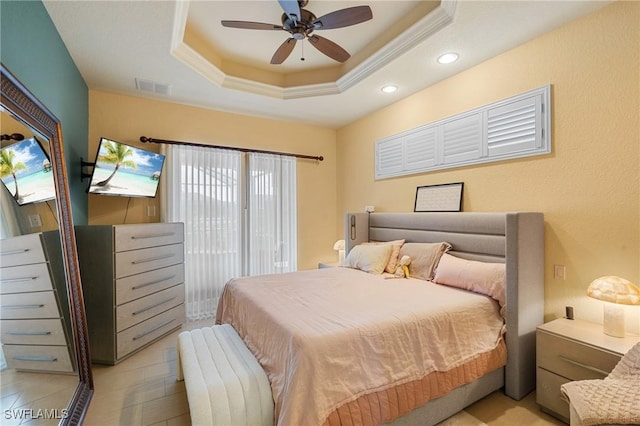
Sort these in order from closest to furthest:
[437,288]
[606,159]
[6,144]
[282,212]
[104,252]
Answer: [6,144] → [606,159] → [437,288] → [104,252] → [282,212]

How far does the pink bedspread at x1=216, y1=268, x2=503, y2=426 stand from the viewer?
1.36 metres

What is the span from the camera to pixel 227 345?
1.87 meters

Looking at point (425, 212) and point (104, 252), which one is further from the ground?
point (425, 212)

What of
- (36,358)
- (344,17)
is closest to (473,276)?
(344,17)

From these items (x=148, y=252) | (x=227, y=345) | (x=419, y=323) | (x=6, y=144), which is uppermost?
(x=6, y=144)

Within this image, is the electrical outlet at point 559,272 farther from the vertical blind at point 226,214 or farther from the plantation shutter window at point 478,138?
the vertical blind at point 226,214

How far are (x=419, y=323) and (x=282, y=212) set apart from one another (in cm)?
285

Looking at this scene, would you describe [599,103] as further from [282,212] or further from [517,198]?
[282,212]

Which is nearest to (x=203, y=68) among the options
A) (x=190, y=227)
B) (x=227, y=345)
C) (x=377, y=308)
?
(x=190, y=227)

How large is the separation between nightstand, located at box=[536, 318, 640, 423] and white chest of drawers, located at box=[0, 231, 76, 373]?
9.91 ft

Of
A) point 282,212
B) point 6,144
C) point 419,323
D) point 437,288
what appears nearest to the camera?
point 6,144

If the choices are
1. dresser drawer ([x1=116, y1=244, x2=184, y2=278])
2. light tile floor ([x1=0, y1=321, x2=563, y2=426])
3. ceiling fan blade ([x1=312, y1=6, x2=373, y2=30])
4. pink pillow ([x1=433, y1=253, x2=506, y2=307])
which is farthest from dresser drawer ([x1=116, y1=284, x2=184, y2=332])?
ceiling fan blade ([x1=312, y1=6, x2=373, y2=30])

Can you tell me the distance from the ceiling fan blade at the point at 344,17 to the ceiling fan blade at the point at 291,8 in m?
0.16

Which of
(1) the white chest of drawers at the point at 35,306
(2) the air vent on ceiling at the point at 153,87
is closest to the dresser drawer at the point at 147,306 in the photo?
(1) the white chest of drawers at the point at 35,306
